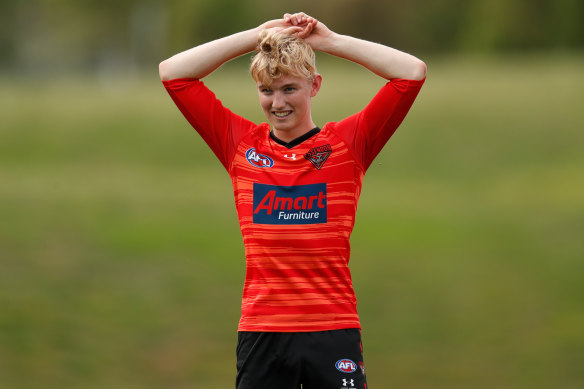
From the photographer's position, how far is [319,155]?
13.7ft

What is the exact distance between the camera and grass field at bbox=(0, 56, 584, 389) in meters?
9.47

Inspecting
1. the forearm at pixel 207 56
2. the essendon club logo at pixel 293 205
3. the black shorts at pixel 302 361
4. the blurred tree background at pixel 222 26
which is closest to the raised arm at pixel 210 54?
the forearm at pixel 207 56

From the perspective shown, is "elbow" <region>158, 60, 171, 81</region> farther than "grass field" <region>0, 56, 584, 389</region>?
No

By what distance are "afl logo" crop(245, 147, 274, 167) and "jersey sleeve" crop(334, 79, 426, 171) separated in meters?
0.34

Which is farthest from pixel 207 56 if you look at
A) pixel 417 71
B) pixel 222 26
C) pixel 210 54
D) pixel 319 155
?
pixel 222 26

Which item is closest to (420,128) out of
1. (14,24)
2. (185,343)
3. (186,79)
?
(185,343)

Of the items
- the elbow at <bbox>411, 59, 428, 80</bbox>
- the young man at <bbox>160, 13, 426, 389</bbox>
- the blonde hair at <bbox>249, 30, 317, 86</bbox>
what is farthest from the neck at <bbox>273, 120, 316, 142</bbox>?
the elbow at <bbox>411, 59, 428, 80</bbox>

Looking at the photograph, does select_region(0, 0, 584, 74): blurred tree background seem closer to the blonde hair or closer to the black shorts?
the blonde hair

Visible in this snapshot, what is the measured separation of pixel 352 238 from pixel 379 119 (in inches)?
318

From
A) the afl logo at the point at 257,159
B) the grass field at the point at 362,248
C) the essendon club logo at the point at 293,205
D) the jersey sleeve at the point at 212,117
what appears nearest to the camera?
the essendon club logo at the point at 293,205

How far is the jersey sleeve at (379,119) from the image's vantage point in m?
4.21

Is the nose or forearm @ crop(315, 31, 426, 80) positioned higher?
forearm @ crop(315, 31, 426, 80)

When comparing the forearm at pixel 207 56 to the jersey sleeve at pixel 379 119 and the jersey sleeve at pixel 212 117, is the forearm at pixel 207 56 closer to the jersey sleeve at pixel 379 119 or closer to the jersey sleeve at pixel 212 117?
the jersey sleeve at pixel 212 117

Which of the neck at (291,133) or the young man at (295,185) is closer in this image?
the young man at (295,185)
